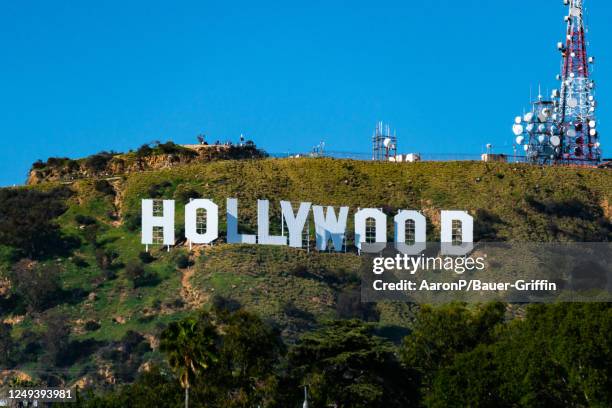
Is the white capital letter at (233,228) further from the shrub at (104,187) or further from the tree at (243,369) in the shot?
the tree at (243,369)

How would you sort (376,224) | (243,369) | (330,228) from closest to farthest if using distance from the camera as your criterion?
(243,369) → (376,224) → (330,228)

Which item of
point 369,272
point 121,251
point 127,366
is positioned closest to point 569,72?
point 369,272

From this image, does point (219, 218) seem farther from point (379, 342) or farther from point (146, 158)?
point (379, 342)

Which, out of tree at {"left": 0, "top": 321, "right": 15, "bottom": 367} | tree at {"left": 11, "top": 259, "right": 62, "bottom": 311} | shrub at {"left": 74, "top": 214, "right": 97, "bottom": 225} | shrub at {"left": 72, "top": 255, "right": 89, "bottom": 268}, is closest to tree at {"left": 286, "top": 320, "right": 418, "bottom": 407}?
tree at {"left": 0, "top": 321, "right": 15, "bottom": 367}

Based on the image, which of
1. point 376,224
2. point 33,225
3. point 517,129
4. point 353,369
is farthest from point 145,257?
point 353,369

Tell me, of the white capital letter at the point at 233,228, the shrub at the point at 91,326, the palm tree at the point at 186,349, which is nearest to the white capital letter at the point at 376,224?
the white capital letter at the point at 233,228

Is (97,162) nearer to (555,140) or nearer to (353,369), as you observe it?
(555,140)

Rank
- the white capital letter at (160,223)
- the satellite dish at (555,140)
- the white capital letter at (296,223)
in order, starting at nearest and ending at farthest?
the white capital letter at (160,223) < the white capital letter at (296,223) < the satellite dish at (555,140)
